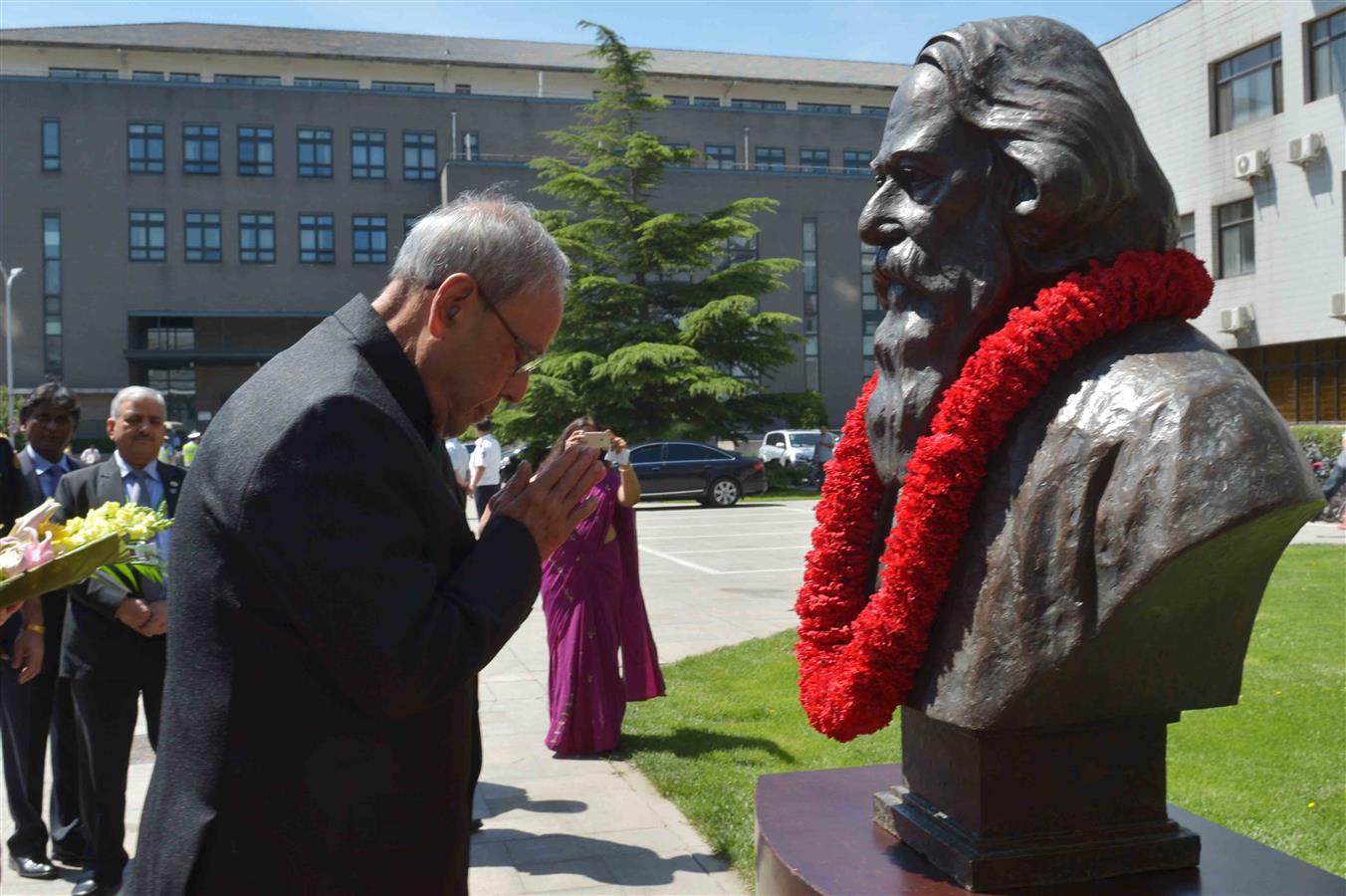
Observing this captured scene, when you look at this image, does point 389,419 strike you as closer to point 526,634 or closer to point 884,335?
point 884,335

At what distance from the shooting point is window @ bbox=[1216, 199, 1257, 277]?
23656 millimetres

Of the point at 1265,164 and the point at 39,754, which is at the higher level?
the point at 1265,164

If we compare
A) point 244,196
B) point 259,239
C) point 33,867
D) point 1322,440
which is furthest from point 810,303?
point 33,867

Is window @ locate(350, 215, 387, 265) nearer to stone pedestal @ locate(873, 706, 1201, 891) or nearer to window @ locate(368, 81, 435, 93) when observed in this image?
window @ locate(368, 81, 435, 93)

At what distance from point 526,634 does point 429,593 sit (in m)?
8.73

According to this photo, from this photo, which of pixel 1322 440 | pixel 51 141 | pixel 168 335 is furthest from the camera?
pixel 168 335

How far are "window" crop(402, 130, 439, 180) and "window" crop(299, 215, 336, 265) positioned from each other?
3.83 meters

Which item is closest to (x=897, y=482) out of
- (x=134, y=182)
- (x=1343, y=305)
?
(x=1343, y=305)

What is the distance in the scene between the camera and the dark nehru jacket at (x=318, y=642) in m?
1.66

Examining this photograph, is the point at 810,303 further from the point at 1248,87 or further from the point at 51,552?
the point at 51,552

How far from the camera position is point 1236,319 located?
23.7 metres

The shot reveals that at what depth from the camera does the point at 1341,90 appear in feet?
69.6

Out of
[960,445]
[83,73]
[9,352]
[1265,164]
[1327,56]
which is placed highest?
[83,73]

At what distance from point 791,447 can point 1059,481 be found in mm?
28968
